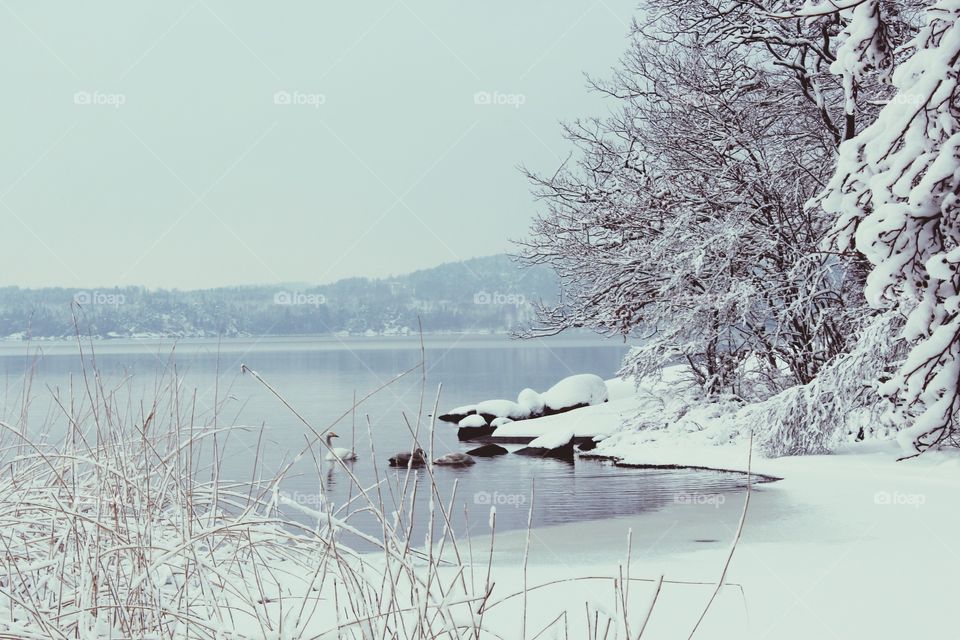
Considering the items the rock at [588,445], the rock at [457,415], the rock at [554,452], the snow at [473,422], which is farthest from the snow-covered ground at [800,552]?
the rock at [457,415]

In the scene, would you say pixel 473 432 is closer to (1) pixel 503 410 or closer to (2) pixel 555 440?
(1) pixel 503 410

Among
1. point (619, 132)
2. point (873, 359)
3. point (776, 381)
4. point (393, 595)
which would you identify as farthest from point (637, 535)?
point (619, 132)

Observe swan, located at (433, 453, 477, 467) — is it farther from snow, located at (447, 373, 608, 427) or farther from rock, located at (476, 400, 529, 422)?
rock, located at (476, 400, 529, 422)

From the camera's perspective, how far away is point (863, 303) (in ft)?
38.0

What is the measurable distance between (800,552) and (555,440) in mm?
8512
